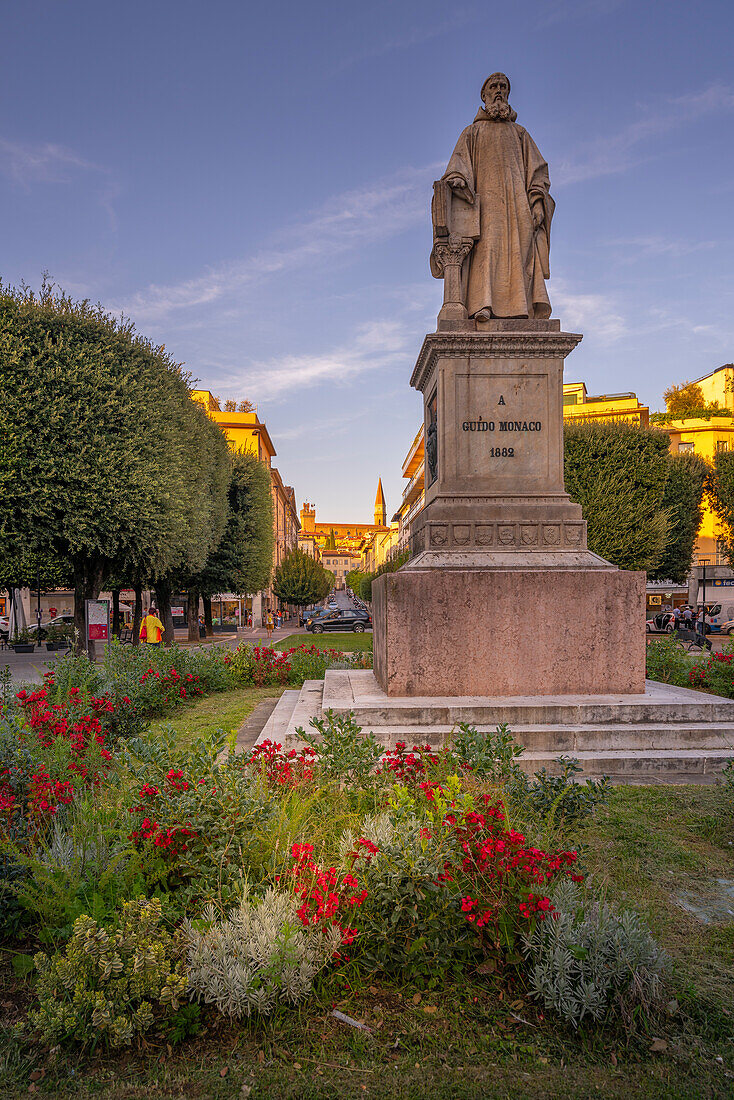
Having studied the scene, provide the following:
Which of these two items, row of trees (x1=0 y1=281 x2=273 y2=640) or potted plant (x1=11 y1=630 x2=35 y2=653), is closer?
row of trees (x1=0 y1=281 x2=273 y2=640)

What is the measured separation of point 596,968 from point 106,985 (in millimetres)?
1877

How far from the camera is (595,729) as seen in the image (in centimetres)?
624

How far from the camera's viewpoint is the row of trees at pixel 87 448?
1809cm

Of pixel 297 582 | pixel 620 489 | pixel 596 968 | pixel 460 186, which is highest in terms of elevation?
pixel 460 186

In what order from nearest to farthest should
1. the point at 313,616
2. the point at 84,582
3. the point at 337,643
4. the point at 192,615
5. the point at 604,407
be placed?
the point at 84,582 → the point at 337,643 → the point at 192,615 → the point at 313,616 → the point at 604,407

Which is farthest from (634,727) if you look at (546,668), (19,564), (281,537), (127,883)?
(281,537)

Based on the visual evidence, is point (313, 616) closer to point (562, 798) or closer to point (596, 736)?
point (596, 736)

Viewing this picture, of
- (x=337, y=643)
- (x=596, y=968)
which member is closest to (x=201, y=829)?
(x=596, y=968)

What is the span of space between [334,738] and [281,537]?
88.2 m

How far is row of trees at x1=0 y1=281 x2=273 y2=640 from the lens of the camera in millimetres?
18094

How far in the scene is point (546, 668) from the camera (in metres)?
6.88

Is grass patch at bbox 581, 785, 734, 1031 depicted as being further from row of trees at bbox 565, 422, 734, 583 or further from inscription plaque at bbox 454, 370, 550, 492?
row of trees at bbox 565, 422, 734, 583

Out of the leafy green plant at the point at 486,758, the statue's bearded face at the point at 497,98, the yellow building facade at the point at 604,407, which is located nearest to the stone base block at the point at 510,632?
the leafy green plant at the point at 486,758

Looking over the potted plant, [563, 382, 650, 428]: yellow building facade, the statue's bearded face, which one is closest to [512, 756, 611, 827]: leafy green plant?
the statue's bearded face
